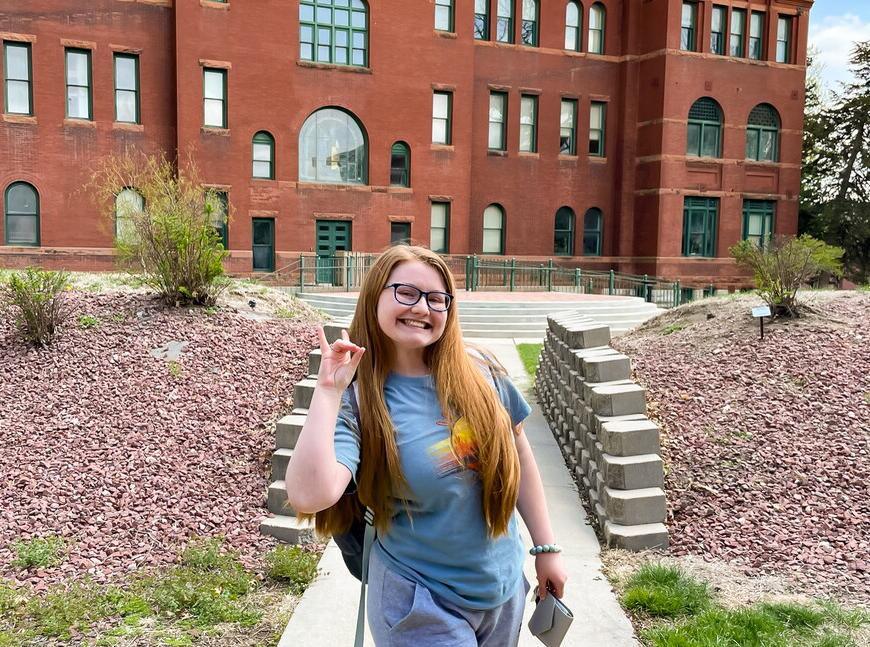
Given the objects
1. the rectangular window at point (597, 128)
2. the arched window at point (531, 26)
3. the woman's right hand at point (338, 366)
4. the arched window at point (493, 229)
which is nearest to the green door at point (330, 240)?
the arched window at point (493, 229)

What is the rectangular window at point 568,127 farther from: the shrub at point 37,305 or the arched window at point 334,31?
the shrub at point 37,305

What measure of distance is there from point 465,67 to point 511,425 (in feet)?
96.7

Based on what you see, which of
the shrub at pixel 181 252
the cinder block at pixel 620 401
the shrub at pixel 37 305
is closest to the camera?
the cinder block at pixel 620 401

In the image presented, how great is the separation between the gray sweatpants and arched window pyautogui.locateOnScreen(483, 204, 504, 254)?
29.8 metres

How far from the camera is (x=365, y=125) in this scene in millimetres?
28969

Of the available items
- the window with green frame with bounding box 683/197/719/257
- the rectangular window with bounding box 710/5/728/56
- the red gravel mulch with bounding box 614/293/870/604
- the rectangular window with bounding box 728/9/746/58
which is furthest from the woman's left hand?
the rectangular window with bounding box 728/9/746/58

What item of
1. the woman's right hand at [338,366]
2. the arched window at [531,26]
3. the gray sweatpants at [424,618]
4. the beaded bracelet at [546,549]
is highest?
the arched window at [531,26]

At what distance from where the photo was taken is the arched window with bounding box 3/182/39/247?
2588 centimetres

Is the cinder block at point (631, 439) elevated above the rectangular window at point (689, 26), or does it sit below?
below

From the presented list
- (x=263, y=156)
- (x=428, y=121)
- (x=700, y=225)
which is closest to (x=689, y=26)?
(x=700, y=225)

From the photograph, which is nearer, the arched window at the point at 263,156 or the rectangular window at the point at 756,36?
the arched window at the point at 263,156

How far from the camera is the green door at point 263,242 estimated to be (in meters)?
28.2

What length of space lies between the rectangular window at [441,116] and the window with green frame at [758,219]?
44.8 feet

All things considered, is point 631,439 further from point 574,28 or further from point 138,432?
point 574,28
